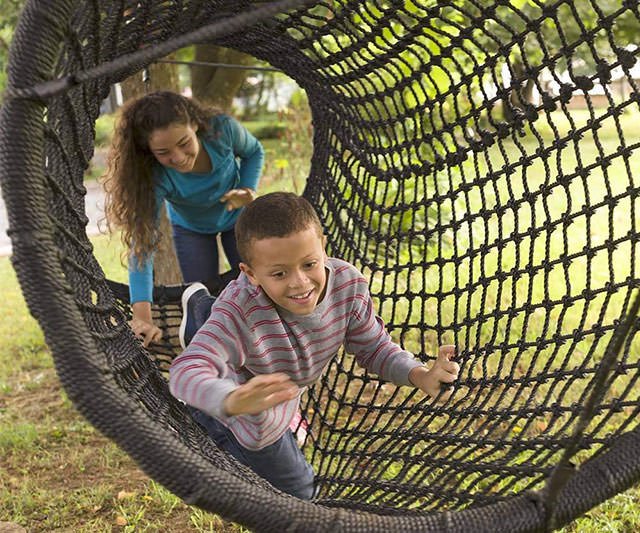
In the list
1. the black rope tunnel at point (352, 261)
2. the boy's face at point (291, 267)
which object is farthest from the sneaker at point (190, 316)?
the boy's face at point (291, 267)

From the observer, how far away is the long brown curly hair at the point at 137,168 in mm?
2252

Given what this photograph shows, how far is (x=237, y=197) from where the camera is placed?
97.7 inches

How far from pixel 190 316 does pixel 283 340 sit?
1.74 feet

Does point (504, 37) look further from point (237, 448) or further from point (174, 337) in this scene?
point (237, 448)

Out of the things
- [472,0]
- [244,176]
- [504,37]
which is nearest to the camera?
[472,0]

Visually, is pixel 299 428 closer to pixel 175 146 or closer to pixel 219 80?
pixel 175 146

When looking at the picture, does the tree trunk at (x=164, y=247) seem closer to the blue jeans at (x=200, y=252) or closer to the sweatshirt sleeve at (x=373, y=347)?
the blue jeans at (x=200, y=252)

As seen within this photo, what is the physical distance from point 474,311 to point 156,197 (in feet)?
5.44

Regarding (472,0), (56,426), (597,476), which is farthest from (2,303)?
(597,476)

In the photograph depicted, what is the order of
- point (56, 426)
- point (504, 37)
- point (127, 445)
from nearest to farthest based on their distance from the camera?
point (127, 445), point (56, 426), point (504, 37)

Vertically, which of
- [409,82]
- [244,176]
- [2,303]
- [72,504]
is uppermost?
[409,82]

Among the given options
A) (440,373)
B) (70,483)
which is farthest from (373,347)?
(70,483)

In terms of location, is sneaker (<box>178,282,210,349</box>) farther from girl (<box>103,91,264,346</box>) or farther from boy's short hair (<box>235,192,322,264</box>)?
boy's short hair (<box>235,192,322,264</box>)

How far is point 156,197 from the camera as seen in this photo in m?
2.41
